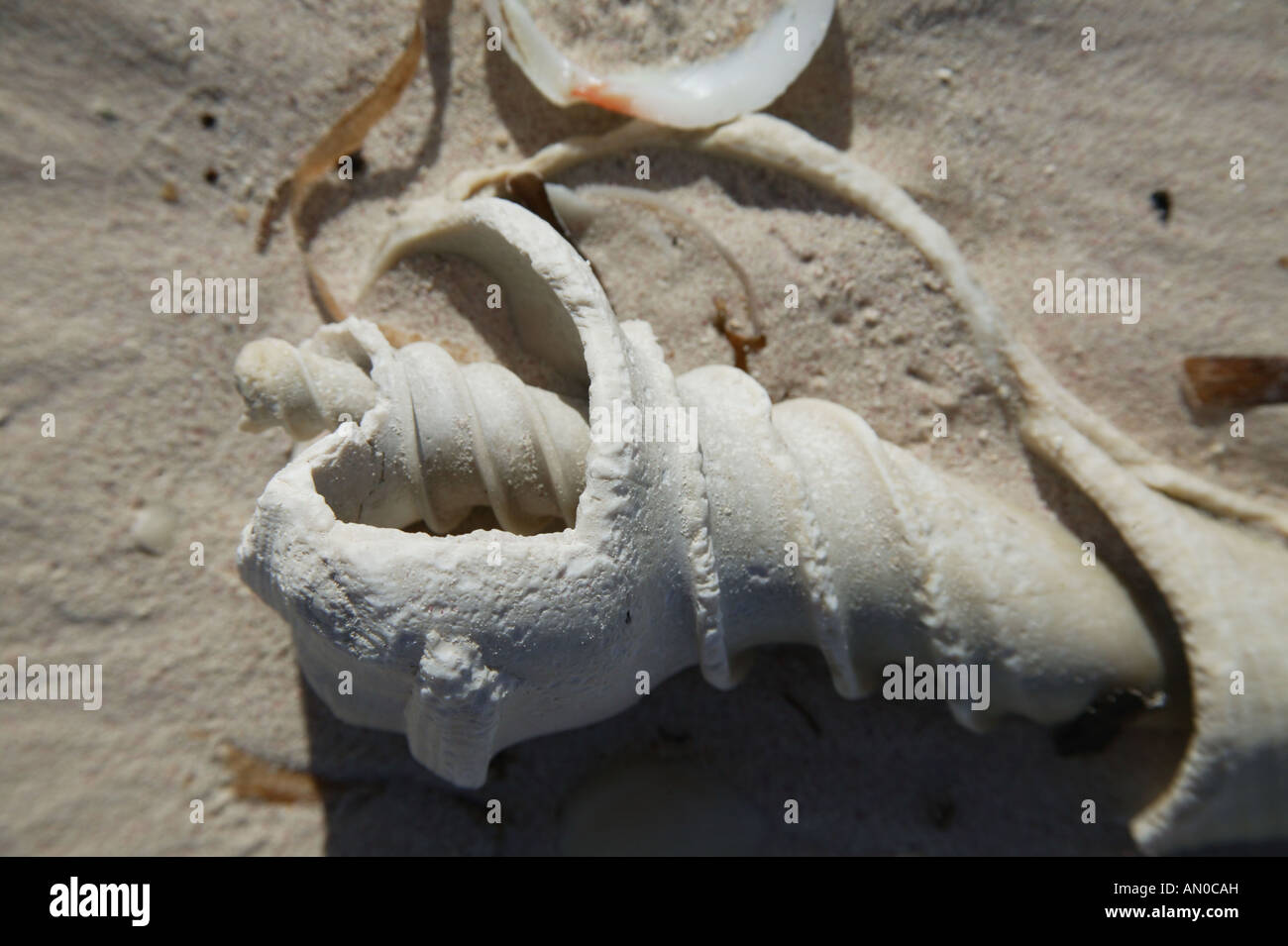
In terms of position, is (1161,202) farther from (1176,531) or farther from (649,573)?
(649,573)

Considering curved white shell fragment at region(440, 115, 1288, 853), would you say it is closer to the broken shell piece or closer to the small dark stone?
the broken shell piece

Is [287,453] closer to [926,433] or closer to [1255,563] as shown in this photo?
[926,433]

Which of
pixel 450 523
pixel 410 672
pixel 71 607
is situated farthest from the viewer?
pixel 71 607

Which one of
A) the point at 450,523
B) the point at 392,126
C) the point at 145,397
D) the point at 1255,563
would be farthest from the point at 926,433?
the point at 145,397

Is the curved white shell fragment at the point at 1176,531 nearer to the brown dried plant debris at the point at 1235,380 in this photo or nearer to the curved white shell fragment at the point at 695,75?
the curved white shell fragment at the point at 695,75

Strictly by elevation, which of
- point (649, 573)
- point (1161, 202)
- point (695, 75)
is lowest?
point (649, 573)

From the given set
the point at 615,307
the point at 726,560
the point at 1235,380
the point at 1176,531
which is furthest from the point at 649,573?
the point at 1235,380
